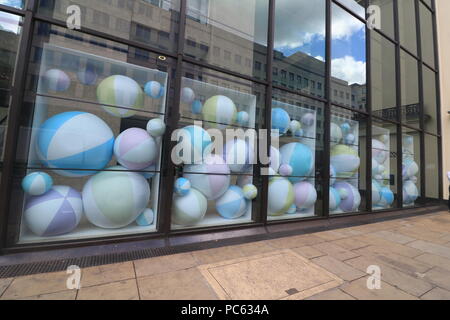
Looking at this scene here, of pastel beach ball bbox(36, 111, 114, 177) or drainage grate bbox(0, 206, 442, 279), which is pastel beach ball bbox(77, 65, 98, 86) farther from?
drainage grate bbox(0, 206, 442, 279)

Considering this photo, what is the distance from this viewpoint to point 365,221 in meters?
5.76

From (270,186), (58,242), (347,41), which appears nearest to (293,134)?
(270,186)

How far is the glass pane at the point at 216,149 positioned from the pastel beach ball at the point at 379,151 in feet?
14.5

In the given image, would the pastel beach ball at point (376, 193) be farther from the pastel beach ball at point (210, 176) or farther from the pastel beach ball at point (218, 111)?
the pastel beach ball at point (218, 111)

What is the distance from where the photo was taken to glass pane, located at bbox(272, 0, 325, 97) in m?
5.22

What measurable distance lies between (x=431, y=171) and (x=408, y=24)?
6.02 m

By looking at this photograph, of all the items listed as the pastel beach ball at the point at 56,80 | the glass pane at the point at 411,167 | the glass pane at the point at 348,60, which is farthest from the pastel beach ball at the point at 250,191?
the glass pane at the point at 411,167

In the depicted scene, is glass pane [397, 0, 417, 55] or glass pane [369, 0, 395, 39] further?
glass pane [397, 0, 417, 55]

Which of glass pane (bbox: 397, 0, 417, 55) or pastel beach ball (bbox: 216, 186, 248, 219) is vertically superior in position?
glass pane (bbox: 397, 0, 417, 55)

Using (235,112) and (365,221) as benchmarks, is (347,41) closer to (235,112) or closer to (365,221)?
(235,112)

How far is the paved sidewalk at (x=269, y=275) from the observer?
2270 millimetres

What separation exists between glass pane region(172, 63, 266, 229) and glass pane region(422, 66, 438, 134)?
8.78 metres

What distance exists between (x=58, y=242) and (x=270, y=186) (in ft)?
12.5

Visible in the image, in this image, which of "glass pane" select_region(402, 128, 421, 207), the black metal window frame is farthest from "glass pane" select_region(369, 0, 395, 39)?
"glass pane" select_region(402, 128, 421, 207)
